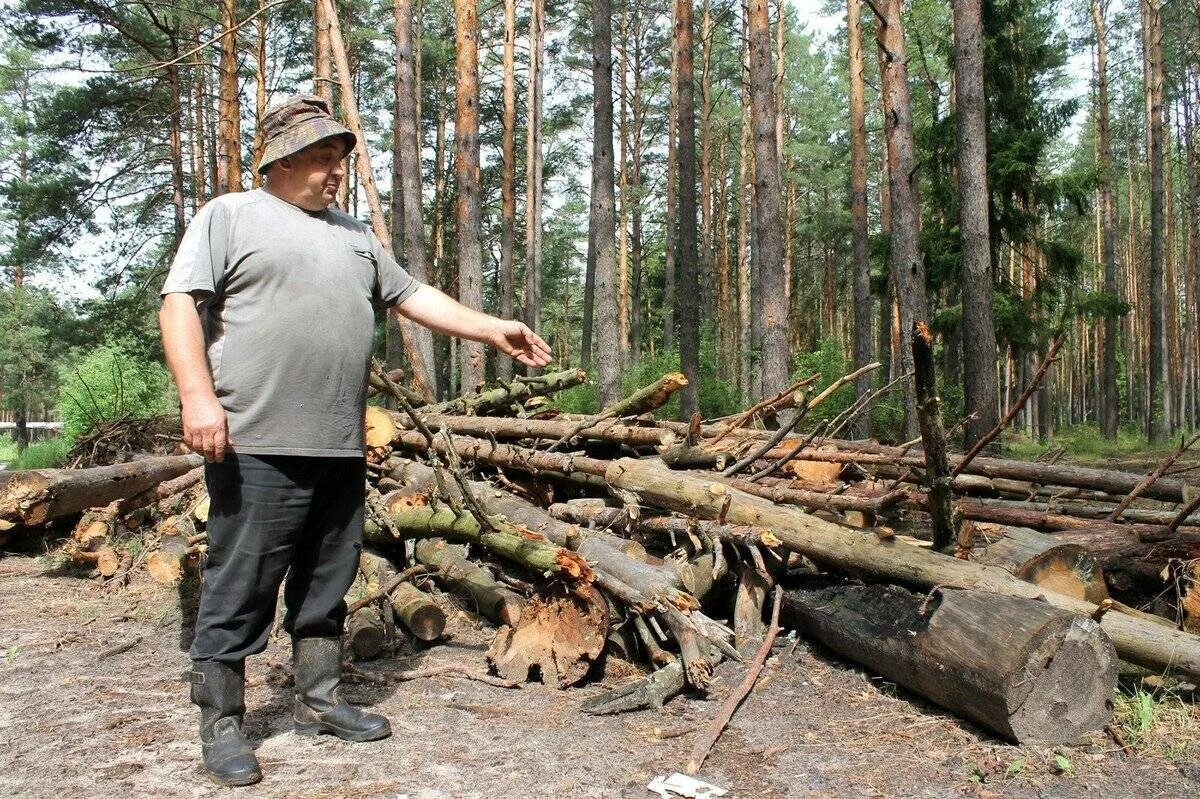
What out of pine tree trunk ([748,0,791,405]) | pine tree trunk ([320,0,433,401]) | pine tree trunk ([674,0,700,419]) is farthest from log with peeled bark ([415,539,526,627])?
pine tree trunk ([674,0,700,419])

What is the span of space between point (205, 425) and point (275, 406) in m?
0.24

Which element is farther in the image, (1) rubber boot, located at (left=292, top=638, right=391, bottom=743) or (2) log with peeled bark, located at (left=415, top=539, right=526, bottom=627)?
(2) log with peeled bark, located at (left=415, top=539, right=526, bottom=627)

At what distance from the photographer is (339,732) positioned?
301 centimetres

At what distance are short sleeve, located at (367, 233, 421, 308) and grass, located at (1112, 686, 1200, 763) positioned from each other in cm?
325

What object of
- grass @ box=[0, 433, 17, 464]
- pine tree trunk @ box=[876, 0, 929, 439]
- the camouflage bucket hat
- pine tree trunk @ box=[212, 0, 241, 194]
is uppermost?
pine tree trunk @ box=[212, 0, 241, 194]

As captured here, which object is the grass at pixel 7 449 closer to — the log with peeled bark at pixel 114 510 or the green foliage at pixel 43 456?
the green foliage at pixel 43 456

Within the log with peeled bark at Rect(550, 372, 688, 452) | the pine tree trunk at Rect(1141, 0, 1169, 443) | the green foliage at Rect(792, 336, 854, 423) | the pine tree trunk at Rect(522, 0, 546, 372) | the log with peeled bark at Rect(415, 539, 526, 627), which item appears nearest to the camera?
the log with peeled bark at Rect(415, 539, 526, 627)

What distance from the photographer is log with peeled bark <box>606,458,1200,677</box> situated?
3.20 meters

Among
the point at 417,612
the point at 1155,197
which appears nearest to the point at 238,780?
the point at 417,612

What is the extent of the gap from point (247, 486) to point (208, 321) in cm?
61

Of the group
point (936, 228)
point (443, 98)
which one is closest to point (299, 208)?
point (936, 228)

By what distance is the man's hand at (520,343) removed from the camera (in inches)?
129

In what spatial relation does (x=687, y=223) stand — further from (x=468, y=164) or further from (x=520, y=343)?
(x=520, y=343)

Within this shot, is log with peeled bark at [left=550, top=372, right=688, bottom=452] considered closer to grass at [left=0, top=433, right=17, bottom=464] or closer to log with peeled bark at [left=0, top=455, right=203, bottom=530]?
log with peeled bark at [left=0, top=455, right=203, bottom=530]
